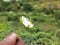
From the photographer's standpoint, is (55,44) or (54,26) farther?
(54,26)

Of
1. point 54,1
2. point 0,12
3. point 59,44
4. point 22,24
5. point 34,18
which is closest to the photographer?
point 59,44

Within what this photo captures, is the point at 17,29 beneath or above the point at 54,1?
above

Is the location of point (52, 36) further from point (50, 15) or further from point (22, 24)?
point (50, 15)

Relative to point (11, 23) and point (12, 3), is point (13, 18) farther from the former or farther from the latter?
point (12, 3)

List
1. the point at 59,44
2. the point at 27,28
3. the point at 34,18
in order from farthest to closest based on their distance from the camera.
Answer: the point at 34,18, the point at 27,28, the point at 59,44

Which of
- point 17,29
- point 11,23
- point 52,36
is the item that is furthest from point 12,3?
point 52,36

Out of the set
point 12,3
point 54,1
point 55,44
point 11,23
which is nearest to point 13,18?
point 11,23
